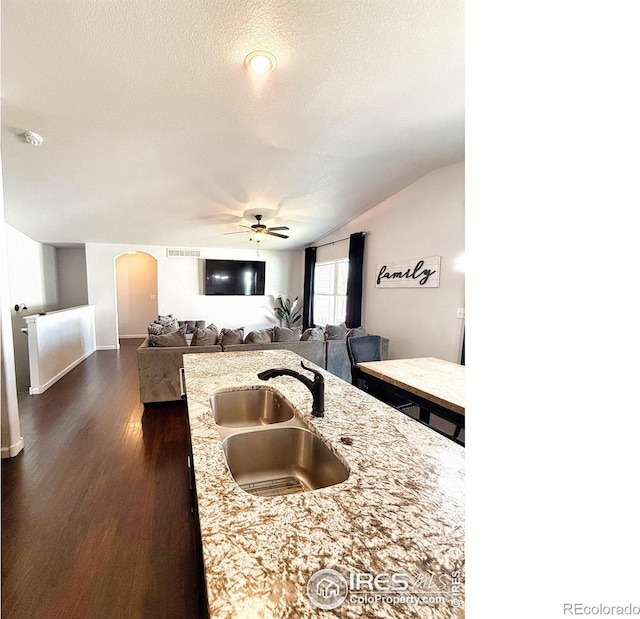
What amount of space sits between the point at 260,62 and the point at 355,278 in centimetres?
365


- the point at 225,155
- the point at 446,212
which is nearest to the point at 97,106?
the point at 225,155

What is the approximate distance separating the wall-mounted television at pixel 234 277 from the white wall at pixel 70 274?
2818 millimetres

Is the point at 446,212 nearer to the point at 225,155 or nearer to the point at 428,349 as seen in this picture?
the point at 428,349

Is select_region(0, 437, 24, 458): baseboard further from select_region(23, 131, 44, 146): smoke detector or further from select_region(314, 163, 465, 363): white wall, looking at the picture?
select_region(314, 163, 465, 363): white wall

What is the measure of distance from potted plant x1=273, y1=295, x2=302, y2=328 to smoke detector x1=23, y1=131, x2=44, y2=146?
559cm

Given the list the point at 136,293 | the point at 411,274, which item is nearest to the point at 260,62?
the point at 411,274

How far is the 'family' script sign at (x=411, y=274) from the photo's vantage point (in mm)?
3863

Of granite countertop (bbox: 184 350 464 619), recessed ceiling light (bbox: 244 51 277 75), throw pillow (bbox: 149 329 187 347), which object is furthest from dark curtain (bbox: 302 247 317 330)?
→ granite countertop (bbox: 184 350 464 619)

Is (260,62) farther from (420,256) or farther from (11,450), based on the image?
(11,450)

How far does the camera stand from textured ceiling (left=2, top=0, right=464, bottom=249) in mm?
1650

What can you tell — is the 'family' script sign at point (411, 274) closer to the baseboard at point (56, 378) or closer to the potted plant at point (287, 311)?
the potted plant at point (287, 311)

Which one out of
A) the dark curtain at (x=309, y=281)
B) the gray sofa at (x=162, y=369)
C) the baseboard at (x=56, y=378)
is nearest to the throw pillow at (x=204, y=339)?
the gray sofa at (x=162, y=369)

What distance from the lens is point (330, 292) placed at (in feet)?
21.7

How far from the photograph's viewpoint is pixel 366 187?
4.31 metres
